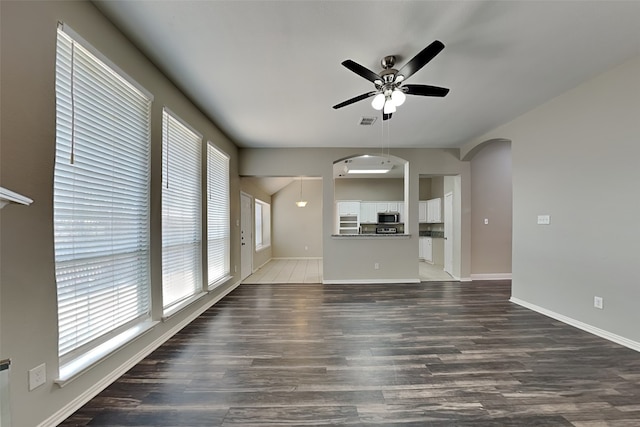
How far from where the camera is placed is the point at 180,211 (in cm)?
319

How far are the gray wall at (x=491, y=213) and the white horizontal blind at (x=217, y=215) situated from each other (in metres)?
4.95

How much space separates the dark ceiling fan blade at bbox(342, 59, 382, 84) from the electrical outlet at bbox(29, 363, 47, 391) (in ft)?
9.00

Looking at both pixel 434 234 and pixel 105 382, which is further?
pixel 434 234

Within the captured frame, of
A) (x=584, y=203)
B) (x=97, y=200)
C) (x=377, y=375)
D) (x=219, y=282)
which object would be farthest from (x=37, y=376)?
(x=584, y=203)

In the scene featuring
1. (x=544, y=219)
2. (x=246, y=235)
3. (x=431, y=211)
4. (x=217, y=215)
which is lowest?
→ (x=246, y=235)

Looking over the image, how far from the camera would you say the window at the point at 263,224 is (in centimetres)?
791

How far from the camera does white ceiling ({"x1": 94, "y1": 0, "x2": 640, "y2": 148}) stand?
1.91 metres

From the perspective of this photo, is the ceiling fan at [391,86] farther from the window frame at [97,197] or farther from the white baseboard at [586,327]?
the white baseboard at [586,327]

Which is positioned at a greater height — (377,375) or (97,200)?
(97,200)

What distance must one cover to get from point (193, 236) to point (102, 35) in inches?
88.5

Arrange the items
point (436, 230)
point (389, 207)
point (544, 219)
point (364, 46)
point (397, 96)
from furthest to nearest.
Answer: point (389, 207)
point (436, 230)
point (544, 219)
point (397, 96)
point (364, 46)

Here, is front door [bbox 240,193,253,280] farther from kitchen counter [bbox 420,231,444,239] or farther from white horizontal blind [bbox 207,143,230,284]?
kitchen counter [bbox 420,231,444,239]

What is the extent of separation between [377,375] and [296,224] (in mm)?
7726

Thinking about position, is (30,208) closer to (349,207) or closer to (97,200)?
(97,200)
